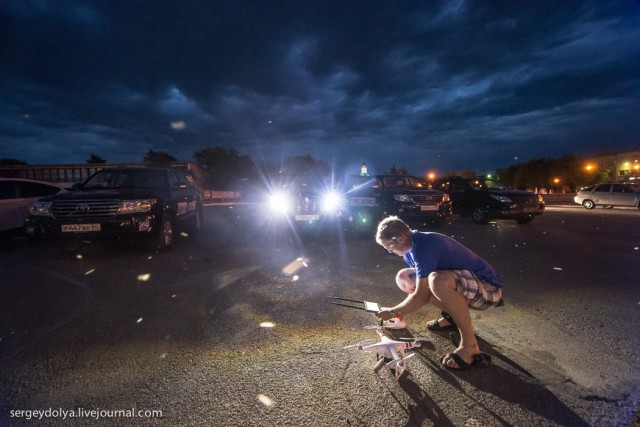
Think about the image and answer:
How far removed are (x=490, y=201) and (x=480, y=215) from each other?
2.06 feet

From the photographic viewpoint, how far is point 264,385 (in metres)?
2.24

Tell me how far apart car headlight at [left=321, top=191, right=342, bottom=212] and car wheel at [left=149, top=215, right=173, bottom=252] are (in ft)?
14.2

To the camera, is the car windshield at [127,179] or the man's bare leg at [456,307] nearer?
the man's bare leg at [456,307]

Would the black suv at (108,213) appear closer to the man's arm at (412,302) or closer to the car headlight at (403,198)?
the man's arm at (412,302)

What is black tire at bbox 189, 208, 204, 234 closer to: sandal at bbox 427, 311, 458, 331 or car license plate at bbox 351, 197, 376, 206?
car license plate at bbox 351, 197, 376, 206

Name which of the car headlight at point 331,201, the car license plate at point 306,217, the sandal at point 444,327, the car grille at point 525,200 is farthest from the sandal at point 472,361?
the car grille at point 525,200

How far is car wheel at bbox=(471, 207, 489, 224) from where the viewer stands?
11188mm

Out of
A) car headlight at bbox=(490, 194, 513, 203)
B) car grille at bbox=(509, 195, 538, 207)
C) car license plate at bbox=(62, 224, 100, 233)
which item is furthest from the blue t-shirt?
car grille at bbox=(509, 195, 538, 207)

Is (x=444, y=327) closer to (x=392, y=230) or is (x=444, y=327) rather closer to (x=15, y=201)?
(x=392, y=230)

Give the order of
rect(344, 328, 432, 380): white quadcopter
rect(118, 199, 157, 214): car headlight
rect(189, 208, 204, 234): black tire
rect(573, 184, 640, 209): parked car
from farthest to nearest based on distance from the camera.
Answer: rect(573, 184, 640, 209): parked car → rect(189, 208, 204, 234): black tire → rect(118, 199, 157, 214): car headlight → rect(344, 328, 432, 380): white quadcopter

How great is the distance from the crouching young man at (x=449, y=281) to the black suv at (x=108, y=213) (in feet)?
17.2

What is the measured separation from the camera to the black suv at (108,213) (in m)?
5.84

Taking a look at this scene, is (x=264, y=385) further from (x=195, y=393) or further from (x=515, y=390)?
(x=515, y=390)

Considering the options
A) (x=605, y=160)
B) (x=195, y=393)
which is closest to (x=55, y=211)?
(x=195, y=393)
